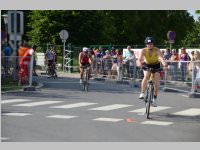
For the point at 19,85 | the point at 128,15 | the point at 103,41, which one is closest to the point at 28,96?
the point at 19,85

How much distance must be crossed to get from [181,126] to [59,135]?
10.3ft

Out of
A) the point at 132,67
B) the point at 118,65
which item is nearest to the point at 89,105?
the point at 132,67

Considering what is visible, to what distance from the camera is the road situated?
34.2ft

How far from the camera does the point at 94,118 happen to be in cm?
1335

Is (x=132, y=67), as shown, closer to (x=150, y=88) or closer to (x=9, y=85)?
(x=9, y=85)

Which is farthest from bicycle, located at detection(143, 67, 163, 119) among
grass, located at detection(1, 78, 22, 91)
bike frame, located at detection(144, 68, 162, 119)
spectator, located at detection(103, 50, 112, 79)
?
spectator, located at detection(103, 50, 112, 79)

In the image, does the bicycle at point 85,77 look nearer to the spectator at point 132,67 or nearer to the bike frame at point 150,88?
the spectator at point 132,67

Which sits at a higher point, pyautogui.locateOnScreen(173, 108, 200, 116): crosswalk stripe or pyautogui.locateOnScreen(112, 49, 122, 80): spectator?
pyautogui.locateOnScreen(112, 49, 122, 80): spectator

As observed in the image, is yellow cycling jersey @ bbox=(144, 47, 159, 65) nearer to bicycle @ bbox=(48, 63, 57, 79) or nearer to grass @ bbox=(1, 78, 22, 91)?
grass @ bbox=(1, 78, 22, 91)

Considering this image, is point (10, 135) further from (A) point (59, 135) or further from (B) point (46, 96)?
(B) point (46, 96)

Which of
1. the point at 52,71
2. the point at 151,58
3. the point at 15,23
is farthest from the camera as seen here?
the point at 52,71

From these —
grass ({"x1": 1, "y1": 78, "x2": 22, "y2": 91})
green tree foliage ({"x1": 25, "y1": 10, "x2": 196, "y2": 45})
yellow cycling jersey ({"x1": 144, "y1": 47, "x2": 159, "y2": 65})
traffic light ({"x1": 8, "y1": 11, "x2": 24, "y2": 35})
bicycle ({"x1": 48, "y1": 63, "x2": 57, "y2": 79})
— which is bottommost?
grass ({"x1": 1, "y1": 78, "x2": 22, "y2": 91})

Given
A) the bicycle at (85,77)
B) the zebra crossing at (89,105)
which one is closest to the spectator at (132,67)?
the bicycle at (85,77)

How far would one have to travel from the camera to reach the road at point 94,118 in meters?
10.4
